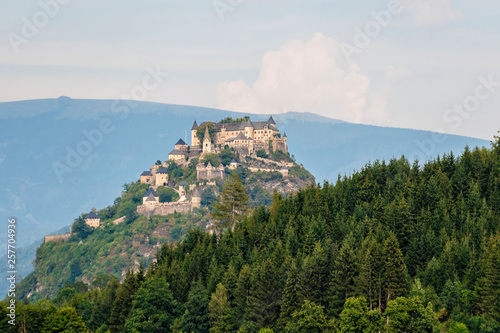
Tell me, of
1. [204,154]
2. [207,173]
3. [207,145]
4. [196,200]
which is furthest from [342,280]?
[207,145]

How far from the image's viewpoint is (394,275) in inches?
2694

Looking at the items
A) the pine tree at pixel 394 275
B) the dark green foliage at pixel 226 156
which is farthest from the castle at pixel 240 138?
the pine tree at pixel 394 275

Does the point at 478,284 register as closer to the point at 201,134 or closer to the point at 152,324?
the point at 152,324

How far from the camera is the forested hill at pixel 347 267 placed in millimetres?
65688

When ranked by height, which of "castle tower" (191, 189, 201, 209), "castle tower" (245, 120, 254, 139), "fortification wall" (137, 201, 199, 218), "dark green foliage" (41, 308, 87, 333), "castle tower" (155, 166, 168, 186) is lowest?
"dark green foliage" (41, 308, 87, 333)

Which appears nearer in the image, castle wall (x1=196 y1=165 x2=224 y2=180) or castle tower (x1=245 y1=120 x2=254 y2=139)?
castle wall (x1=196 y1=165 x2=224 y2=180)

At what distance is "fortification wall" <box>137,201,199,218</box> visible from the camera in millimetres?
179250

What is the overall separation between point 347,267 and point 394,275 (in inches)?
171

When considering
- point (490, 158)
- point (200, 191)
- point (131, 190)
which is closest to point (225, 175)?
point (200, 191)

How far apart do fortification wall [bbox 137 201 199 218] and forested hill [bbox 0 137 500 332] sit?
79507 millimetres

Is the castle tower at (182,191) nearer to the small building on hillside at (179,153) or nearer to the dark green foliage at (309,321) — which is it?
the small building on hillside at (179,153)

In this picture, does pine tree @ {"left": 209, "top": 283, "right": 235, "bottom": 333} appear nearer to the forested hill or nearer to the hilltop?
the forested hill

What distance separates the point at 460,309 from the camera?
2591 inches

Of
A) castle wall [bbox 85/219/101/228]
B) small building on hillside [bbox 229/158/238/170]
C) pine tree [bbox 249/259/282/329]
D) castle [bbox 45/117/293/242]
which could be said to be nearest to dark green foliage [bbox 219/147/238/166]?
castle [bbox 45/117/293/242]
